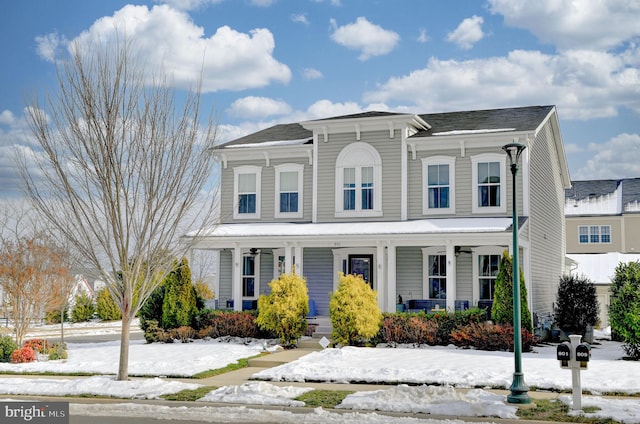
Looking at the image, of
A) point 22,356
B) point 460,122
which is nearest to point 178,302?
point 22,356

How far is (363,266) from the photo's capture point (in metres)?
23.7

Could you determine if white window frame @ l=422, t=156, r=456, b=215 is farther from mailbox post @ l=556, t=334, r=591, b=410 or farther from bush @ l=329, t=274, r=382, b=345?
mailbox post @ l=556, t=334, r=591, b=410

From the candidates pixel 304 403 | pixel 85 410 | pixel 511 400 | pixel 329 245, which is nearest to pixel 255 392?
pixel 304 403

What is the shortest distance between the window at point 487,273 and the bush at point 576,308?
3041 millimetres

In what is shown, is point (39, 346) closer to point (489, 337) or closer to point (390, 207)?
point (390, 207)

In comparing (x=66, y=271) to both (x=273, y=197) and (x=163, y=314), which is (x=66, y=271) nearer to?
(x=163, y=314)

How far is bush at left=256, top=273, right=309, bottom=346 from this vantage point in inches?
774

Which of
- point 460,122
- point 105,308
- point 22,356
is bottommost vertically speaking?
point 22,356

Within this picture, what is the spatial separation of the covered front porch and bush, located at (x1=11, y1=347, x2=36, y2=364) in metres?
5.73

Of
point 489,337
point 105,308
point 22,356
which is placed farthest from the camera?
point 105,308

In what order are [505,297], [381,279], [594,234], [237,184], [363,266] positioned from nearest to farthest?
[505,297] < [381,279] < [363,266] < [237,184] < [594,234]

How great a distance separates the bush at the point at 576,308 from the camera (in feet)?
74.1

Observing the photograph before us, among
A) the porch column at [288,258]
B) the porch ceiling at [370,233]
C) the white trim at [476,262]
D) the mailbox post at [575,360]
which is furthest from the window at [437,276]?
the mailbox post at [575,360]

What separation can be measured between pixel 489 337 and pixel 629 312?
12.0 ft
